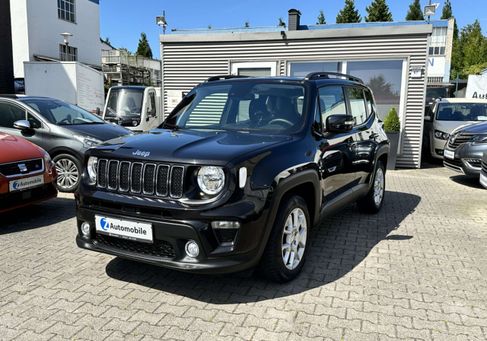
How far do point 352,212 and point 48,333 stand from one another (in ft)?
15.0

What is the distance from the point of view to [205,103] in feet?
16.0

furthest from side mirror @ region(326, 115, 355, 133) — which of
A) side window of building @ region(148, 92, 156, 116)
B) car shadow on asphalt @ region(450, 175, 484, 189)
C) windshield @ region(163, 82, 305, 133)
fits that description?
side window of building @ region(148, 92, 156, 116)

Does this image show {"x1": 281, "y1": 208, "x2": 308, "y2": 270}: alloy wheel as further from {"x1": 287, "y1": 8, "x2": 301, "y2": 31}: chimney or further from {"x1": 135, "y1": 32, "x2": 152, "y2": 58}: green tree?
{"x1": 135, "y1": 32, "x2": 152, "y2": 58}: green tree

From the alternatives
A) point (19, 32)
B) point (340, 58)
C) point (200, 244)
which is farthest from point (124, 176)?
point (19, 32)

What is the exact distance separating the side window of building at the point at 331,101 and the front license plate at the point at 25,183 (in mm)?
3663

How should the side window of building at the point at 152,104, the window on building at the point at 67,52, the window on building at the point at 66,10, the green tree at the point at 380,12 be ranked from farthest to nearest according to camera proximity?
the green tree at the point at 380,12, the window on building at the point at 67,52, the window on building at the point at 66,10, the side window of building at the point at 152,104

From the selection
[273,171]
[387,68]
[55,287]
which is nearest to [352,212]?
[273,171]

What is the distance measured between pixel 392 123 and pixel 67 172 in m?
7.20

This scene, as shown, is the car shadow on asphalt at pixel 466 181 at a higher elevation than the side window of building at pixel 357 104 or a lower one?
lower

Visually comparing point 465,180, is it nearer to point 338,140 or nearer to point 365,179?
point 365,179

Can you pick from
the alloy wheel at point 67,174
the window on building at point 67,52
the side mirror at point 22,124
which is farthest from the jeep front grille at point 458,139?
the window on building at point 67,52

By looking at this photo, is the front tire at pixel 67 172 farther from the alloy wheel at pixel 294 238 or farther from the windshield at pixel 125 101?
the windshield at pixel 125 101

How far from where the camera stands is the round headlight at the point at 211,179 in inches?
127

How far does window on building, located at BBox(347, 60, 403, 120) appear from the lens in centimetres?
1096
